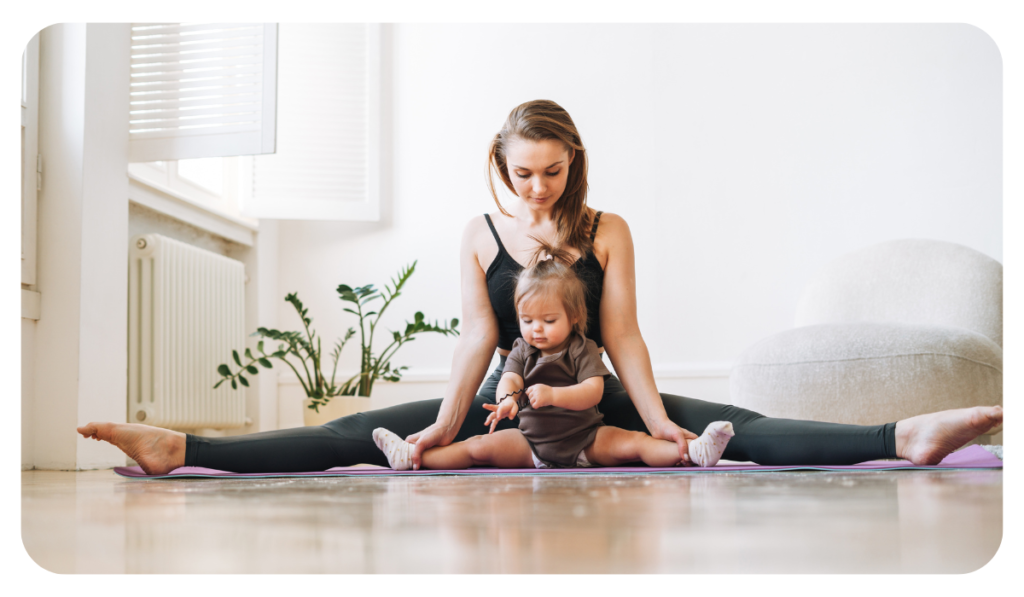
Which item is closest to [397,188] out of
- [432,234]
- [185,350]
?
[432,234]

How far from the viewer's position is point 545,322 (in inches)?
56.4

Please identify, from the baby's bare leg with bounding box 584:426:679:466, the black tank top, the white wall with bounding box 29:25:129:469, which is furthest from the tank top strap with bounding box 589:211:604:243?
the white wall with bounding box 29:25:129:469

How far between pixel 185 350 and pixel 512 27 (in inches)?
64.6

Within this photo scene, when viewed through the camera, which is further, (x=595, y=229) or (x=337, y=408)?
(x=337, y=408)

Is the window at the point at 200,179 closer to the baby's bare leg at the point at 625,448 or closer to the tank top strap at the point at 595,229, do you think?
the tank top strap at the point at 595,229

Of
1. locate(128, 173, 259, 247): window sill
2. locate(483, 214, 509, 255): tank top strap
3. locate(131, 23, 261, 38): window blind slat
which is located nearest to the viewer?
locate(483, 214, 509, 255): tank top strap

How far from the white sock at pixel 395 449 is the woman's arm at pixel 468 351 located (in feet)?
0.04

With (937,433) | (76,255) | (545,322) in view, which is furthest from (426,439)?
(76,255)

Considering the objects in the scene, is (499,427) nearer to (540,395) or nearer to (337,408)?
(540,395)

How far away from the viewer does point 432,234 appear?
2.76 metres

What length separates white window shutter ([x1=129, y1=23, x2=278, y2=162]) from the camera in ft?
6.64

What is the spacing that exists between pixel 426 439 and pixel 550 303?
327 millimetres

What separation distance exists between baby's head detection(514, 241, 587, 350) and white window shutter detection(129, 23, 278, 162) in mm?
989

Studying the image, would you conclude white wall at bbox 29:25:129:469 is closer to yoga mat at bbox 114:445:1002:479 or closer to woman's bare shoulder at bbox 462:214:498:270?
yoga mat at bbox 114:445:1002:479
